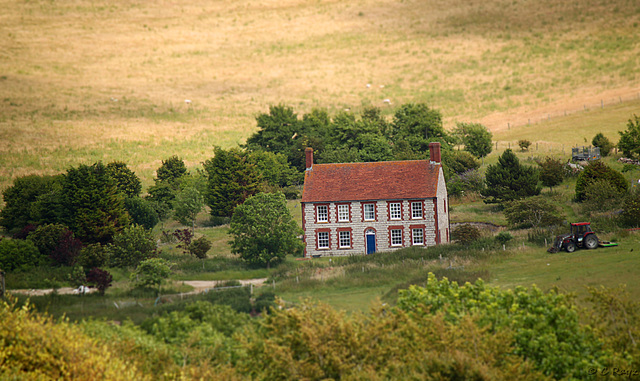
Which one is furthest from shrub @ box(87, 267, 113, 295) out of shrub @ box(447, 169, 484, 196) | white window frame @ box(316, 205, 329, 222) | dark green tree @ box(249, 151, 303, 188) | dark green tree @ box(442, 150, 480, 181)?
dark green tree @ box(442, 150, 480, 181)

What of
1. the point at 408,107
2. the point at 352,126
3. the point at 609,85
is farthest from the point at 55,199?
the point at 609,85

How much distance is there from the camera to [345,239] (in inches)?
2414

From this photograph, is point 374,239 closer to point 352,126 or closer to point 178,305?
point 178,305

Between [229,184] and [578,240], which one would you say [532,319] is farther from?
[229,184]

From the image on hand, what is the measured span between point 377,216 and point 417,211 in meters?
3.46

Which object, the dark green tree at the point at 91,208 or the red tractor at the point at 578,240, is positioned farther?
the dark green tree at the point at 91,208

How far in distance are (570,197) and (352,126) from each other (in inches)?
1270

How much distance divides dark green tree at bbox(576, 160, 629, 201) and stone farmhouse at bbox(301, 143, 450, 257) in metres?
13.8

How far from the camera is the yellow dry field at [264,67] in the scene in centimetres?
12544

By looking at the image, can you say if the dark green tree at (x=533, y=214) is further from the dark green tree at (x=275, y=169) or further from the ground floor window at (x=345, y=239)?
the dark green tree at (x=275, y=169)

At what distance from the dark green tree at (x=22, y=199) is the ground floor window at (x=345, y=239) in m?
29.4

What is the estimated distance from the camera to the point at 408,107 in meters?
94.3

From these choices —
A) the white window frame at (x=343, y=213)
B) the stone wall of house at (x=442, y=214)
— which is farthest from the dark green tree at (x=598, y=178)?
the white window frame at (x=343, y=213)

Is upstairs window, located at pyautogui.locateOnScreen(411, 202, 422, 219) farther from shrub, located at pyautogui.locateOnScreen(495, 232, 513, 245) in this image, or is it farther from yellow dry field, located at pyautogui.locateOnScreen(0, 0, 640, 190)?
yellow dry field, located at pyautogui.locateOnScreen(0, 0, 640, 190)
